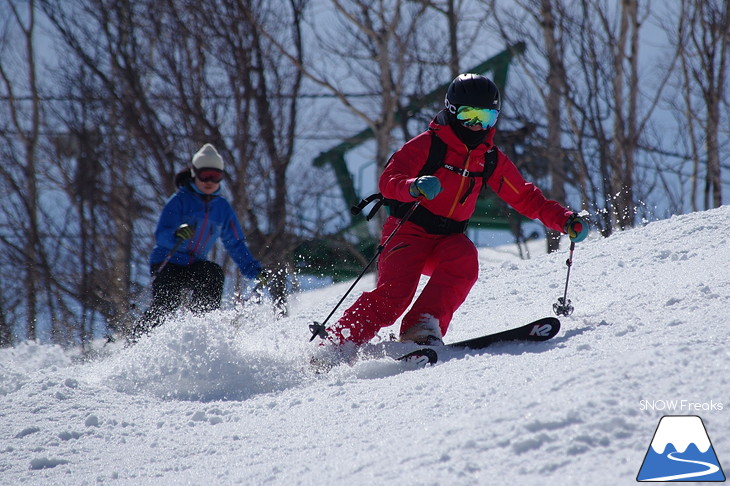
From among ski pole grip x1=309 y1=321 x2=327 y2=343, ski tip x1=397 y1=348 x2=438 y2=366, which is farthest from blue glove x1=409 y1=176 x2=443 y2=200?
ski pole grip x1=309 y1=321 x2=327 y2=343

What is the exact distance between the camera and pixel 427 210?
3.89 m

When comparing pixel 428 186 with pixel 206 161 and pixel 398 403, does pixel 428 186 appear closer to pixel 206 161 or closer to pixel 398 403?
pixel 398 403

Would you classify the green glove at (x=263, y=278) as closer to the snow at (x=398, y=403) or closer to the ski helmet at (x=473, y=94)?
the snow at (x=398, y=403)

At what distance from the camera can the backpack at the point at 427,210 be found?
12.5 ft

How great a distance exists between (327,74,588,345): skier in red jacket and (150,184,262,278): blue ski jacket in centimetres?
193

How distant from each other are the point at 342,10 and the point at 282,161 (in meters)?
2.67

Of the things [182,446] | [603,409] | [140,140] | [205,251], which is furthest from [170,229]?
[140,140]

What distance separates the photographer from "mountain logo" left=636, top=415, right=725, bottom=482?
1817 millimetres

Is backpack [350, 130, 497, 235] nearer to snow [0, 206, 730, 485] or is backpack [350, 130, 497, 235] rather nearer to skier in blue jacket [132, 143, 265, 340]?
snow [0, 206, 730, 485]

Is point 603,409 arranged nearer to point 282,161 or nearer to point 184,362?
point 184,362

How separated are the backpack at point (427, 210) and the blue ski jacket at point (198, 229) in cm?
185

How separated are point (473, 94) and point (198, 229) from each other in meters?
2.60

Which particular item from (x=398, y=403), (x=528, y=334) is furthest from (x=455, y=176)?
(x=398, y=403)

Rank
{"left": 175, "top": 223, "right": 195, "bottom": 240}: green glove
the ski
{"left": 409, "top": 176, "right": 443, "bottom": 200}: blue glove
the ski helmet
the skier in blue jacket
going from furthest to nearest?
the skier in blue jacket → {"left": 175, "top": 223, "right": 195, "bottom": 240}: green glove → the ski helmet → {"left": 409, "top": 176, "right": 443, "bottom": 200}: blue glove → the ski
